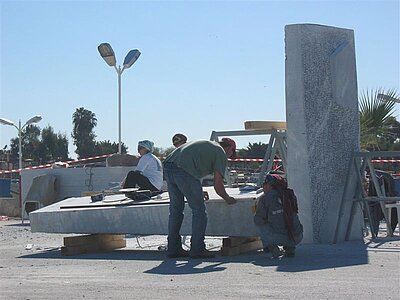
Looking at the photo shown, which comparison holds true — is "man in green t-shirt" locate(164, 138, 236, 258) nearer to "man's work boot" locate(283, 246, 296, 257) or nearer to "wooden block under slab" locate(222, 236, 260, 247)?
"wooden block under slab" locate(222, 236, 260, 247)

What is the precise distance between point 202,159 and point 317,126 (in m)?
2.09

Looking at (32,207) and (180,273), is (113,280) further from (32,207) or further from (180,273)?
(32,207)

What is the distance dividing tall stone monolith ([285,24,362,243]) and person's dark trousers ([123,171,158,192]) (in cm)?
197

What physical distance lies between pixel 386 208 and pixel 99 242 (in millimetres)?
4029

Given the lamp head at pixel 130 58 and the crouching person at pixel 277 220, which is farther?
the lamp head at pixel 130 58

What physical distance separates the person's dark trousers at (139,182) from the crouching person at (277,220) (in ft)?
8.69

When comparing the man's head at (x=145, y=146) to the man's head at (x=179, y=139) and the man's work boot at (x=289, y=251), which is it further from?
the man's work boot at (x=289, y=251)

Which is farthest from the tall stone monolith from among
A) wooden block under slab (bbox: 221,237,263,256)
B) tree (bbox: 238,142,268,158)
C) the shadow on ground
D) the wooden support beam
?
tree (bbox: 238,142,268,158)

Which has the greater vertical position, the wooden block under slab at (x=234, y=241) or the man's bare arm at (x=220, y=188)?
the man's bare arm at (x=220, y=188)

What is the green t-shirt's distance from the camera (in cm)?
881

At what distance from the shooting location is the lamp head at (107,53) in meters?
22.0

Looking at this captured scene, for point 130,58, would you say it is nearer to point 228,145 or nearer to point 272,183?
point 228,145

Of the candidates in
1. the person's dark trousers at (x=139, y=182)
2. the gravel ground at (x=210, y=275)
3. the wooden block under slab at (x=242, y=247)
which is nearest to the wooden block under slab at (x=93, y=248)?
the gravel ground at (x=210, y=275)

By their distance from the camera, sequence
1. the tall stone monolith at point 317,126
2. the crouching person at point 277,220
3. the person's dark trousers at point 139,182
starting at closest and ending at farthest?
the crouching person at point 277,220, the tall stone monolith at point 317,126, the person's dark trousers at point 139,182
